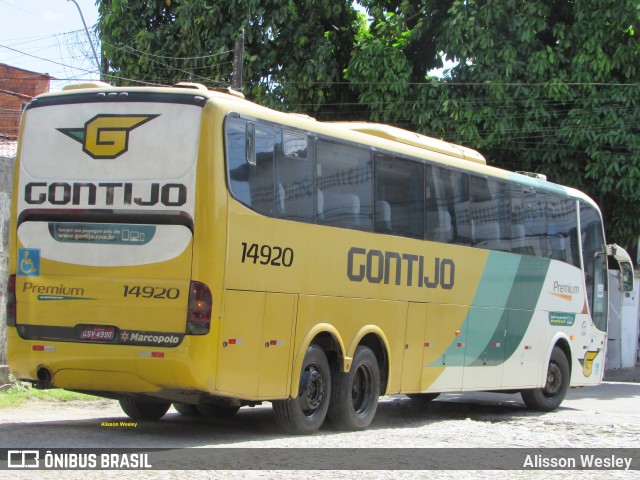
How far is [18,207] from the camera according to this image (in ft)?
33.0

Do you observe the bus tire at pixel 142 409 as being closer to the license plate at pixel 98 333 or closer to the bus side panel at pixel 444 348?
the license plate at pixel 98 333

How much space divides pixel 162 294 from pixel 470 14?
15.3m

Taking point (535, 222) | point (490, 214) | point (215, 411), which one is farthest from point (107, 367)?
point (535, 222)

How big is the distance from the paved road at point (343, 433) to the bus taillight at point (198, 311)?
1114 millimetres

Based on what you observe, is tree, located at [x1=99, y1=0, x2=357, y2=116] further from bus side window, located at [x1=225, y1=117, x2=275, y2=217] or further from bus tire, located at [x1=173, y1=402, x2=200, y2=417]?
bus side window, located at [x1=225, y1=117, x2=275, y2=217]

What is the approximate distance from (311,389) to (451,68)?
14280 mm

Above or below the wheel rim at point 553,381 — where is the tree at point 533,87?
above

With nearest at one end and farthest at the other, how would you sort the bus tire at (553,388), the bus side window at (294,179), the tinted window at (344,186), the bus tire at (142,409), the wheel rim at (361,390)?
1. the bus side window at (294,179)
2. the tinted window at (344,186)
3. the bus tire at (142,409)
4. the wheel rim at (361,390)
5. the bus tire at (553,388)

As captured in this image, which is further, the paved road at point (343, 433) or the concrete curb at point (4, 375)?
the concrete curb at point (4, 375)

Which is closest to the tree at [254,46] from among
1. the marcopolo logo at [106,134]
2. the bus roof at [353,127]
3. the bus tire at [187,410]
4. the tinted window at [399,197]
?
the bus roof at [353,127]

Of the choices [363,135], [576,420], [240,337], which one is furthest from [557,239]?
[240,337]

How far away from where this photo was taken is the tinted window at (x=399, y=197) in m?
12.1

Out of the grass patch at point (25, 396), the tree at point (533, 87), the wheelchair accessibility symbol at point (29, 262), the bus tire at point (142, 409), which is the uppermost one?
the tree at point (533, 87)

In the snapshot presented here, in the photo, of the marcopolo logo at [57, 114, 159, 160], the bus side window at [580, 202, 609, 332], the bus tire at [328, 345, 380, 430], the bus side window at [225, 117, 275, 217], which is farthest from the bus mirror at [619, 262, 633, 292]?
the marcopolo logo at [57, 114, 159, 160]
